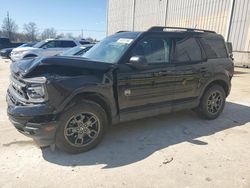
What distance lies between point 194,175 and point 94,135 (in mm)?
1579

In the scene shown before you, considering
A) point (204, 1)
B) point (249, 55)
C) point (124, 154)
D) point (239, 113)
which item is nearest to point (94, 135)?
point (124, 154)

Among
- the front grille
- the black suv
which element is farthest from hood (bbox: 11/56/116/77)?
the front grille

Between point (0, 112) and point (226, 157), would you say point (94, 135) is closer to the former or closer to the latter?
point (226, 157)

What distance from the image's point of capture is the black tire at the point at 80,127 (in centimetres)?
351

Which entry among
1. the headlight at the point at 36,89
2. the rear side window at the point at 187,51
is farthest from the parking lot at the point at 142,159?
the rear side window at the point at 187,51

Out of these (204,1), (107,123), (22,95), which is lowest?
(107,123)

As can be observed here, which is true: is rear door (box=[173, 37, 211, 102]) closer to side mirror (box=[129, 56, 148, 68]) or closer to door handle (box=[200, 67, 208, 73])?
door handle (box=[200, 67, 208, 73])

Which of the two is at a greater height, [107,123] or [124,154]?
[107,123]

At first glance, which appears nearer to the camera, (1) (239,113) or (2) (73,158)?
(2) (73,158)

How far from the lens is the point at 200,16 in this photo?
1900cm

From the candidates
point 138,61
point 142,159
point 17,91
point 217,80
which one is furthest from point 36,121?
point 217,80

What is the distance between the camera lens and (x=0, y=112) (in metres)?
5.58

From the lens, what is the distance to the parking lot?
3090 mm

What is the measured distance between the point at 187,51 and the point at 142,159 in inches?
95.3
